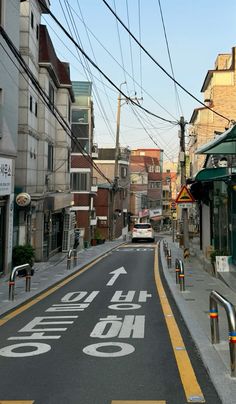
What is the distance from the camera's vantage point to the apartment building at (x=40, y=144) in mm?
20673

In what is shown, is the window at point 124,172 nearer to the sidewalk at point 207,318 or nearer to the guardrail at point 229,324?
the sidewalk at point 207,318

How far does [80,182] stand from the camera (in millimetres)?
43781

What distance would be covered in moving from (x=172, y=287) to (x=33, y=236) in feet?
35.5

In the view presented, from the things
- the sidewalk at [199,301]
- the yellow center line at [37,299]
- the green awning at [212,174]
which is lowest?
the yellow center line at [37,299]

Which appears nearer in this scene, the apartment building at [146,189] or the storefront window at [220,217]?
the storefront window at [220,217]

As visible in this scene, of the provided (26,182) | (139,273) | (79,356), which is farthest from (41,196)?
(79,356)

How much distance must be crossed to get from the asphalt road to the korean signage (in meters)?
5.70

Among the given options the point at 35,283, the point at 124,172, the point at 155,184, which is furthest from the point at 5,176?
the point at 155,184

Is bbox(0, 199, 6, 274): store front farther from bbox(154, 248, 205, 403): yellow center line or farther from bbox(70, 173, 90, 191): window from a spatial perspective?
bbox(70, 173, 90, 191): window

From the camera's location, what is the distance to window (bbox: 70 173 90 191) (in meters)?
43.7

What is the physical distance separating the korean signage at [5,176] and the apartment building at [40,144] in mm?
2413

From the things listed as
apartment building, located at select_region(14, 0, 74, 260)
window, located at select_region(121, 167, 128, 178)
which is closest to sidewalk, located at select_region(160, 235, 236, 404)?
apartment building, located at select_region(14, 0, 74, 260)

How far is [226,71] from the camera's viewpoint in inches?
1467

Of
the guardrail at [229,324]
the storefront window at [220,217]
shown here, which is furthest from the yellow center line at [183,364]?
the storefront window at [220,217]
